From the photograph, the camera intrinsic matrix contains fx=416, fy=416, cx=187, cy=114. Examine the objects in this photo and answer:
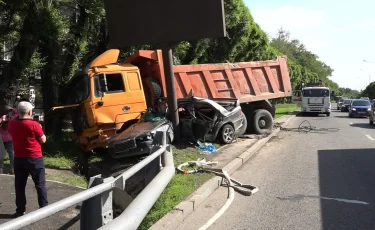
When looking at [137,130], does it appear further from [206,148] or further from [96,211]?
[96,211]

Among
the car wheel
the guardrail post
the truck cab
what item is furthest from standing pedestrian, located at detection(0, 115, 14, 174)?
the truck cab

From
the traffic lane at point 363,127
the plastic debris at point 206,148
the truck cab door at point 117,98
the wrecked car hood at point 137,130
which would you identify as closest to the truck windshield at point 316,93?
the traffic lane at point 363,127

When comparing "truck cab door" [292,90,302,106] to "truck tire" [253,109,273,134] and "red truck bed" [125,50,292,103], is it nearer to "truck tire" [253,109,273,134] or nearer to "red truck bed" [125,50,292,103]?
"red truck bed" [125,50,292,103]

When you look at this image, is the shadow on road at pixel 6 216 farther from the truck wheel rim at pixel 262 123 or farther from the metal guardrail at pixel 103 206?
the truck wheel rim at pixel 262 123

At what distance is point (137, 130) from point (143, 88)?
302cm

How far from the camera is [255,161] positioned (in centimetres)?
1077

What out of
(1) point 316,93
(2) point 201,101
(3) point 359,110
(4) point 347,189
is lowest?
(3) point 359,110

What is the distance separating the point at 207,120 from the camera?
41.0 feet

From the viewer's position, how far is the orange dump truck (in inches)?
433

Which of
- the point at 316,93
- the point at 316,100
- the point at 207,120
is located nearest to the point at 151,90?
the point at 207,120

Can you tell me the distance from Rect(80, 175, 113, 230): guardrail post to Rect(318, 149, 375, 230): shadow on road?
9.67 ft

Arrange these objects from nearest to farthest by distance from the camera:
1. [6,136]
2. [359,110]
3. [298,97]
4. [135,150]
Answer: [6,136] → [135,150] → [359,110] → [298,97]

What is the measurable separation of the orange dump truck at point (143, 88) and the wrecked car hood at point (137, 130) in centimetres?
58

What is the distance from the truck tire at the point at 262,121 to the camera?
621 inches
